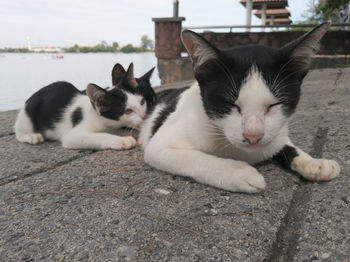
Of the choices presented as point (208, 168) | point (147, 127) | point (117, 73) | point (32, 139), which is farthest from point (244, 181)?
point (32, 139)

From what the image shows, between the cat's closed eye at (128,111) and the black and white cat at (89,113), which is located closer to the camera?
the black and white cat at (89,113)

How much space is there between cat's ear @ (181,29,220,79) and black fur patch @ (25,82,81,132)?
1.52 m

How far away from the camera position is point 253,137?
3.76 feet

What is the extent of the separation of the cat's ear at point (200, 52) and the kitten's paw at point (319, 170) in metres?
0.65

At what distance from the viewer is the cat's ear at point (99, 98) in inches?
83.0

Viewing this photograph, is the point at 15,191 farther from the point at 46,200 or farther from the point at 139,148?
the point at 139,148

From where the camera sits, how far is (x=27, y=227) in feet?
3.36

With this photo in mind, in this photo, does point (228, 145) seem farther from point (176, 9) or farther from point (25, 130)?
point (176, 9)

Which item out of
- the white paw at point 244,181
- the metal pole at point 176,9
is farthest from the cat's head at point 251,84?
the metal pole at point 176,9

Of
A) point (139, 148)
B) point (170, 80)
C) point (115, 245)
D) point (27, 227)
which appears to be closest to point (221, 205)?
point (115, 245)

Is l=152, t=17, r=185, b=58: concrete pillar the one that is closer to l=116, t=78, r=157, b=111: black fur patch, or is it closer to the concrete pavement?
l=116, t=78, r=157, b=111: black fur patch

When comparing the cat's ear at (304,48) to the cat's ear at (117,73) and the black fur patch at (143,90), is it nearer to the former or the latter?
the black fur patch at (143,90)

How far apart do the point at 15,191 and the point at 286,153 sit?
4.42 ft

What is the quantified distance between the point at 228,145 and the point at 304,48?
22.4 inches
